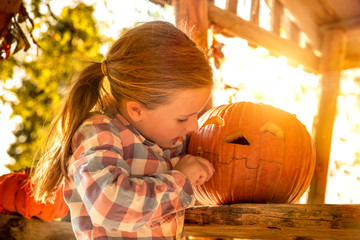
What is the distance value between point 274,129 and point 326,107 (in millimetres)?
2318

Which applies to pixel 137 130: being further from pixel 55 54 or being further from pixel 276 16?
pixel 55 54

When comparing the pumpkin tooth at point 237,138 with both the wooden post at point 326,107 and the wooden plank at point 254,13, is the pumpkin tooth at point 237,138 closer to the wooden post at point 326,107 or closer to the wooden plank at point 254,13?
the wooden plank at point 254,13

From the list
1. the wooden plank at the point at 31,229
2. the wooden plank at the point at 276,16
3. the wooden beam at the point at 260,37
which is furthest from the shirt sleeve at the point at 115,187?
the wooden plank at the point at 276,16

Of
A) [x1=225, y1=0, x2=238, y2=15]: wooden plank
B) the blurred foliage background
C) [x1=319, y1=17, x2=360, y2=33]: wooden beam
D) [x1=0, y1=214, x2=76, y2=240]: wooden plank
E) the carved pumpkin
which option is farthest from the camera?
the blurred foliage background

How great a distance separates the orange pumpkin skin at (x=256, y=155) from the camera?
1341mm

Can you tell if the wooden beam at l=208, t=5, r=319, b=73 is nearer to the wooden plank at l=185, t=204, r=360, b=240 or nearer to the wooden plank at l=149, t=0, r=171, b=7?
the wooden plank at l=149, t=0, r=171, b=7

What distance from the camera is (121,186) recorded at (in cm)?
102

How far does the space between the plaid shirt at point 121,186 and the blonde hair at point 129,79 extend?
70 millimetres

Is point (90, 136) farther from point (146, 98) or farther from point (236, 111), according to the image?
point (236, 111)

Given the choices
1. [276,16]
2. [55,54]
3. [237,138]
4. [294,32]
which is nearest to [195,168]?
[237,138]

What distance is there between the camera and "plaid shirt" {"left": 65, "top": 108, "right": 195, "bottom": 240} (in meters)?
1.02

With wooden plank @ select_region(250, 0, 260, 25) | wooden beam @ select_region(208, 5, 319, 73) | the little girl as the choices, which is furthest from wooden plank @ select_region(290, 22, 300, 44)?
the little girl

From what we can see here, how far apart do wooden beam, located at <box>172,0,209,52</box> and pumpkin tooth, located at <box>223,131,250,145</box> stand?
709 mm

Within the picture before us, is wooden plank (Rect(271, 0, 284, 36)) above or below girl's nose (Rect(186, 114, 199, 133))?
above
